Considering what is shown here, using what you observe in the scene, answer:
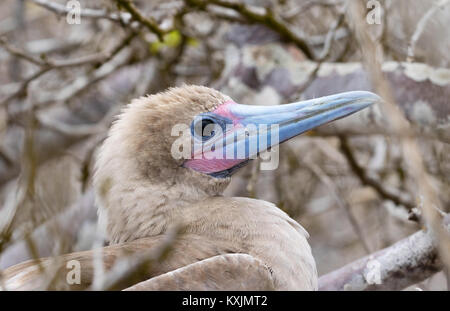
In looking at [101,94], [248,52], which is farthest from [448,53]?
[101,94]

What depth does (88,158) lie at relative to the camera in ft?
14.9

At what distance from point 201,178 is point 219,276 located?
741 millimetres

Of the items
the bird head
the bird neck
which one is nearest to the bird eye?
the bird head

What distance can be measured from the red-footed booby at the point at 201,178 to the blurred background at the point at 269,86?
25 cm

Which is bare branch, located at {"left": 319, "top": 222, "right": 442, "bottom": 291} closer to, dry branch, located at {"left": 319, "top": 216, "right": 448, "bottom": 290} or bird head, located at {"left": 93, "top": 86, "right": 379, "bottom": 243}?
dry branch, located at {"left": 319, "top": 216, "right": 448, "bottom": 290}

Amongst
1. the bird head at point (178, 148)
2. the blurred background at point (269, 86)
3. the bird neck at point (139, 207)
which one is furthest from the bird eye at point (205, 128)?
the blurred background at point (269, 86)

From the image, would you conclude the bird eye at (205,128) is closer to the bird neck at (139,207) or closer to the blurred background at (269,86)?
the bird neck at (139,207)

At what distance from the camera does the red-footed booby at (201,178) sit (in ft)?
9.19

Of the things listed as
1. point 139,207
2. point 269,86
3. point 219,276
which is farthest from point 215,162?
point 269,86

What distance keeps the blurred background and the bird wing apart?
46 cm

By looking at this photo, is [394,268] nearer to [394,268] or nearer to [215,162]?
[394,268]

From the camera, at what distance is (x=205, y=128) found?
325cm
